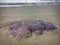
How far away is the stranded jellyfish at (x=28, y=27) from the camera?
83.4 inches

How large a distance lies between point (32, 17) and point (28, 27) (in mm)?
157

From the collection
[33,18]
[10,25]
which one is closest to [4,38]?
[10,25]

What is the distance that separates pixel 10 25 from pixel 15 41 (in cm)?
24

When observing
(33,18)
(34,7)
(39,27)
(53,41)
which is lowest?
(53,41)

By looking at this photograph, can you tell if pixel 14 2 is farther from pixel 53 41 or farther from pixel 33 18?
pixel 53 41

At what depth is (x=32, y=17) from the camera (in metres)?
2.13

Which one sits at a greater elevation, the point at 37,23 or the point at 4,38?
the point at 37,23

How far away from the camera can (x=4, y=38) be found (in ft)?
6.93

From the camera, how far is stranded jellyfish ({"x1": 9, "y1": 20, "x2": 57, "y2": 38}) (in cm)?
212

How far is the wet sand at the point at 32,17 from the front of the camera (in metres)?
2.12

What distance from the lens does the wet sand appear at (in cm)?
212

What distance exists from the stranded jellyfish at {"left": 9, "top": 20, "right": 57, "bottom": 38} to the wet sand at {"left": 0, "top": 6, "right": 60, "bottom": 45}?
0.17 feet

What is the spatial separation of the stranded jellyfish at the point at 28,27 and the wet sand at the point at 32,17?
0.17 ft

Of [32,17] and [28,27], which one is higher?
[32,17]
